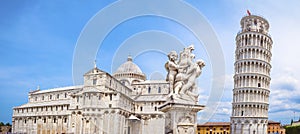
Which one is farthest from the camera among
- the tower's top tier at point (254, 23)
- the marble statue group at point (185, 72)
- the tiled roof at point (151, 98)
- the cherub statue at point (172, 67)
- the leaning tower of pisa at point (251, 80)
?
the tiled roof at point (151, 98)

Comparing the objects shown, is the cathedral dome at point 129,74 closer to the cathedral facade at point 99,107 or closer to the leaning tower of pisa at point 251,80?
the cathedral facade at point 99,107

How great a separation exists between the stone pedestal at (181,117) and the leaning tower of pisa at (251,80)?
63.9 m

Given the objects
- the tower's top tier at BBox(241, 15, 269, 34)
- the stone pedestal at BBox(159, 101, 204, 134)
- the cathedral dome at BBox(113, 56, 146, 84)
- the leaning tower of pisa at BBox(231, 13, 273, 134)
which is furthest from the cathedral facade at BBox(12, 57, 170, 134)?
the stone pedestal at BBox(159, 101, 204, 134)

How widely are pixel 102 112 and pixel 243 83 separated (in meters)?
34.0

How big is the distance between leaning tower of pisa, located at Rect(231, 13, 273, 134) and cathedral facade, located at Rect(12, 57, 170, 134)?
58.9 ft

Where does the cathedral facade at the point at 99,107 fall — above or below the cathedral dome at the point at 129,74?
below

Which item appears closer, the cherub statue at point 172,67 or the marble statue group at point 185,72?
the marble statue group at point 185,72

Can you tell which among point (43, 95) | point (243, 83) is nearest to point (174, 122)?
point (243, 83)

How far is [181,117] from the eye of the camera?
10547 mm

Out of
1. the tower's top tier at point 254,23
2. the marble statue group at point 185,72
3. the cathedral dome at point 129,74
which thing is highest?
the tower's top tier at point 254,23

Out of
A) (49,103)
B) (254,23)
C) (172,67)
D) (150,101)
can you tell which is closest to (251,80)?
(254,23)

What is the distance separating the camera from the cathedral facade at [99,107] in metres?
70.3

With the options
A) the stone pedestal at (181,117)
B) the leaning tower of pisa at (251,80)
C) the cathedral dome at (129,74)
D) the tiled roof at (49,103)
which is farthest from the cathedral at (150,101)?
the stone pedestal at (181,117)

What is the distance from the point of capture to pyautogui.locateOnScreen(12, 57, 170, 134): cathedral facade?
2768 inches
